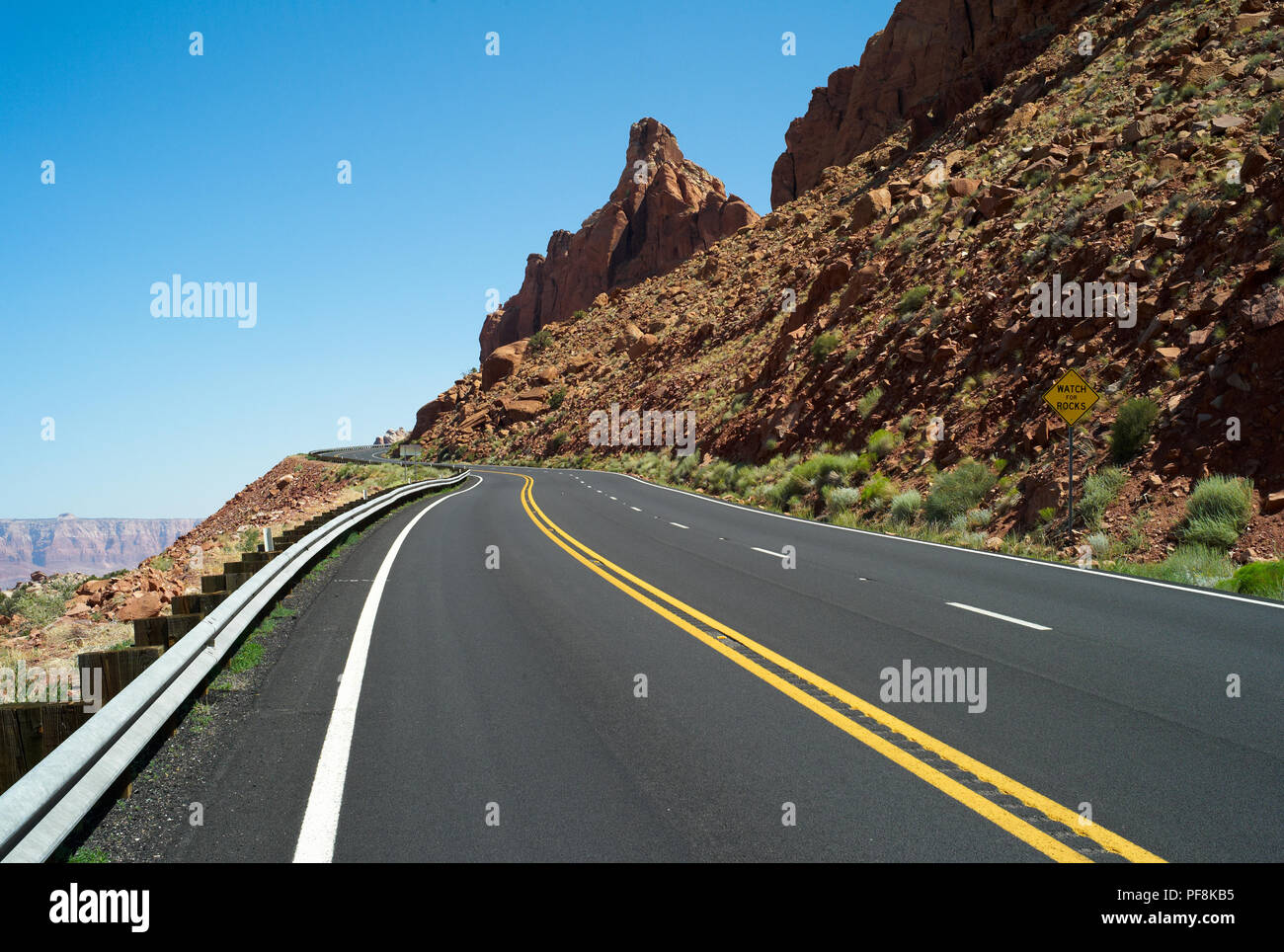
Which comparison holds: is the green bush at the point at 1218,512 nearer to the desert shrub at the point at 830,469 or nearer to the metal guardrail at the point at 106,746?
the desert shrub at the point at 830,469

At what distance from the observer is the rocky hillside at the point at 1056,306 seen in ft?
51.6

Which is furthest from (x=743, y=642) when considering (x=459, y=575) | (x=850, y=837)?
(x=459, y=575)

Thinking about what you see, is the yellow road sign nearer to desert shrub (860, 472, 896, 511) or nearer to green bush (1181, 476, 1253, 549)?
green bush (1181, 476, 1253, 549)

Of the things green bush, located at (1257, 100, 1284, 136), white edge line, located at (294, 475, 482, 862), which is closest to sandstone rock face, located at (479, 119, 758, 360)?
green bush, located at (1257, 100, 1284, 136)

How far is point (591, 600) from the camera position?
408 inches

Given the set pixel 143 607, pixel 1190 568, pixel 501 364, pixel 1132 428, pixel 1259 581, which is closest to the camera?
pixel 1259 581

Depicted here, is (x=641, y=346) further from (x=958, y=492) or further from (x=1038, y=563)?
(x=1038, y=563)

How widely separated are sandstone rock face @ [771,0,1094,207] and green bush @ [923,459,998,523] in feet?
122

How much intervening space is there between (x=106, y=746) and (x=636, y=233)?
98881mm

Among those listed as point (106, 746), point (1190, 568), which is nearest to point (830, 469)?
point (1190, 568)

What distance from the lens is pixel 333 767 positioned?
492 cm

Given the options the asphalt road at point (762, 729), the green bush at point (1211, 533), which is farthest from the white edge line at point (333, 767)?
the green bush at point (1211, 533)

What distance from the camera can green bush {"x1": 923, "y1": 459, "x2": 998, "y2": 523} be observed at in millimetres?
18938

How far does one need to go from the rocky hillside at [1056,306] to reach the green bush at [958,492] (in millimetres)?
133
